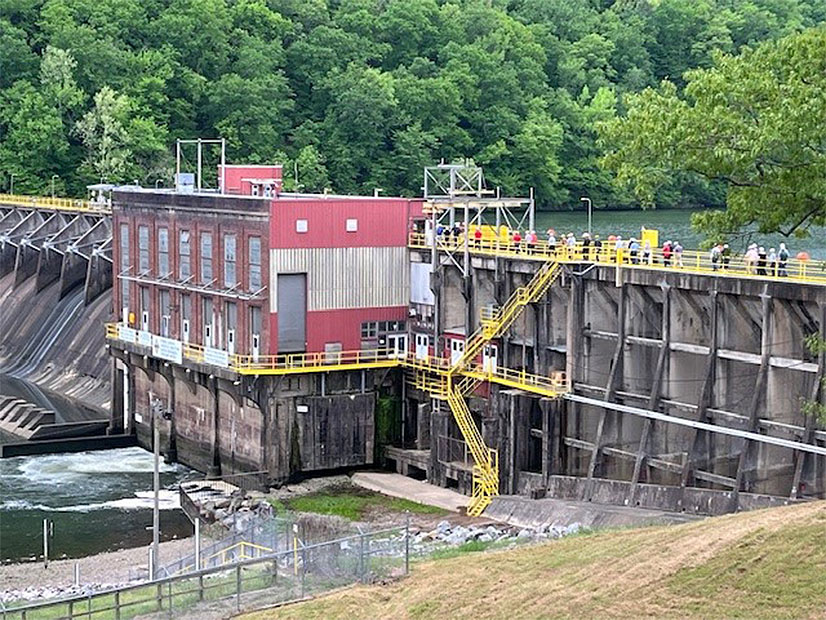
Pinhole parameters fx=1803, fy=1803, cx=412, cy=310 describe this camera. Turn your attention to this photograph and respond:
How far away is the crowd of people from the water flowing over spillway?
46.4ft

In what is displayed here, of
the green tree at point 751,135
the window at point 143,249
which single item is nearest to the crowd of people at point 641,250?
the green tree at point 751,135

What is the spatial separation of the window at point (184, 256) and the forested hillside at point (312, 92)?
67.7 m

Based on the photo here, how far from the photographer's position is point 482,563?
38969mm

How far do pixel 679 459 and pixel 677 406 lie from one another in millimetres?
1750

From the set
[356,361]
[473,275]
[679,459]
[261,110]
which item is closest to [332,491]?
[356,361]

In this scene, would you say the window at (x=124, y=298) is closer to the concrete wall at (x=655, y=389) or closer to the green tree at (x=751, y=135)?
the concrete wall at (x=655, y=389)

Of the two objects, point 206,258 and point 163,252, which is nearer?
point 206,258

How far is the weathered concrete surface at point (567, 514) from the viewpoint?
5138cm

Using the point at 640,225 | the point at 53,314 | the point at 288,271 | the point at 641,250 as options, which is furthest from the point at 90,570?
the point at 640,225

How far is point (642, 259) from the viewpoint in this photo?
186 feet

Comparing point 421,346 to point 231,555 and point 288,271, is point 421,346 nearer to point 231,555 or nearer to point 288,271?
point 288,271

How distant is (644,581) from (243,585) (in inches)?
411

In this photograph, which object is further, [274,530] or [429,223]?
[429,223]

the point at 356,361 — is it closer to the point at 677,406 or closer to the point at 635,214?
the point at 677,406
